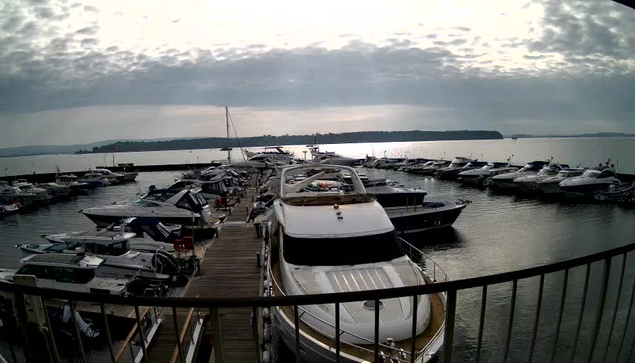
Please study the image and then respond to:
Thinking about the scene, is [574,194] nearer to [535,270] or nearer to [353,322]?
[353,322]

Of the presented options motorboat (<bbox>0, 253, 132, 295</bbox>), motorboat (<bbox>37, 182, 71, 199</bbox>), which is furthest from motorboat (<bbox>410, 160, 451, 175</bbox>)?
motorboat (<bbox>37, 182, 71, 199</bbox>)

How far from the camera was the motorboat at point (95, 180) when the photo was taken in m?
51.8

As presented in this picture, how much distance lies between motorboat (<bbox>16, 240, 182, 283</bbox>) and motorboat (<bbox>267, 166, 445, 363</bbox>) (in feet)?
Result: 24.0

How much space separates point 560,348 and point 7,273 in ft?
65.7

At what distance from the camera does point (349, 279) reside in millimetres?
7656

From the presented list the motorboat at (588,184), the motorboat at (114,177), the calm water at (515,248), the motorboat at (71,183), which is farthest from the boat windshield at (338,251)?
the motorboat at (114,177)

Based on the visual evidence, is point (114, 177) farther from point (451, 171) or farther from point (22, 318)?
point (22, 318)

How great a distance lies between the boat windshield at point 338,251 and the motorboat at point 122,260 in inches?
346

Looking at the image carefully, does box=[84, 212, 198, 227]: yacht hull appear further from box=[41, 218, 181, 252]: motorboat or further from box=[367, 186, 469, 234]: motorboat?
box=[367, 186, 469, 234]: motorboat

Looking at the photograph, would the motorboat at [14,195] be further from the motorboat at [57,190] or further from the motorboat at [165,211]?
the motorboat at [165,211]

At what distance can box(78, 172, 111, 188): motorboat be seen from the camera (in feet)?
170

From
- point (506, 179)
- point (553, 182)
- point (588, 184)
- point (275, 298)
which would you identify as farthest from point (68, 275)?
point (506, 179)

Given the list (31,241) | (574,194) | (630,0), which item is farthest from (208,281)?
(574,194)

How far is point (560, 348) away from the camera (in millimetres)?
10461
